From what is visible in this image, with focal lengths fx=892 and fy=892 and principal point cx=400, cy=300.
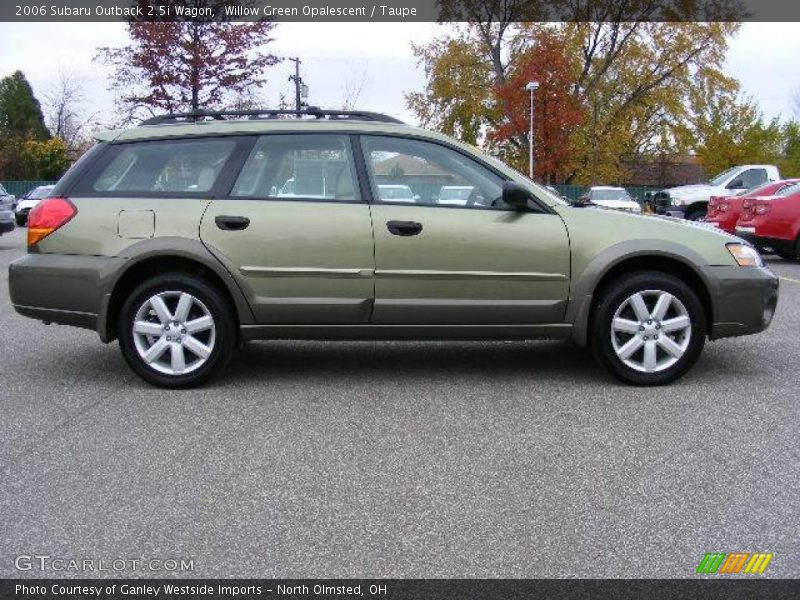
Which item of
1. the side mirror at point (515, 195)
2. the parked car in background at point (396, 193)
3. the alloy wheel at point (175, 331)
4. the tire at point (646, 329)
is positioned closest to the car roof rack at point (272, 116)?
the parked car in background at point (396, 193)

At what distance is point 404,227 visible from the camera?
5559mm

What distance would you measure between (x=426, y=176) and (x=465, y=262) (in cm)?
64

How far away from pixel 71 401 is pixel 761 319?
4369 millimetres

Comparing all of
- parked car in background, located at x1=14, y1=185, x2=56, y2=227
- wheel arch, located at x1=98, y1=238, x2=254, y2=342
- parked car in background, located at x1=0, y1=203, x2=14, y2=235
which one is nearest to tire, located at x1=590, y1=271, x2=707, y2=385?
wheel arch, located at x1=98, y1=238, x2=254, y2=342

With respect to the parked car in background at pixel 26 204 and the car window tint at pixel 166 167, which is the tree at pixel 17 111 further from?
the car window tint at pixel 166 167

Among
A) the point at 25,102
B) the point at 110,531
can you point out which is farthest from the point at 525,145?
the point at 110,531

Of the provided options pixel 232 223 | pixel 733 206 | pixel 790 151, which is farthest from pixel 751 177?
pixel 790 151

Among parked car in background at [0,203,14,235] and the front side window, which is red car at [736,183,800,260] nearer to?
the front side window

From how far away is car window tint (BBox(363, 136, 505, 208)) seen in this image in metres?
5.67

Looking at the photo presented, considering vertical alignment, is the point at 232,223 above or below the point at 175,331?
above

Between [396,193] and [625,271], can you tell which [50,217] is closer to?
[396,193]

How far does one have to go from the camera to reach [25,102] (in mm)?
65250

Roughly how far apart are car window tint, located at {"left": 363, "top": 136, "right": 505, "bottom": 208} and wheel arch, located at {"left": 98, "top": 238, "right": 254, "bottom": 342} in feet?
3.58

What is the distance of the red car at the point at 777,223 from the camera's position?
46.0ft
